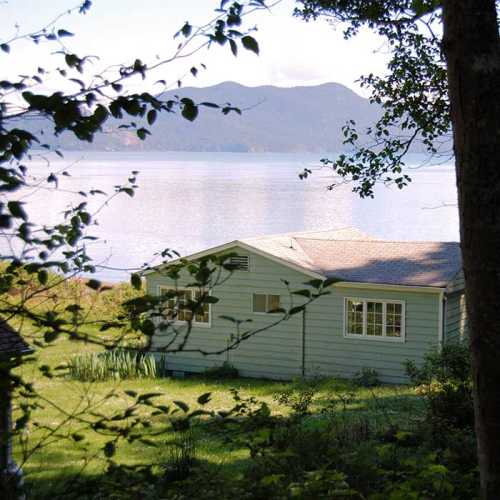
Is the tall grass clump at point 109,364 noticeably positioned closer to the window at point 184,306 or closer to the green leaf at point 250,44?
the window at point 184,306

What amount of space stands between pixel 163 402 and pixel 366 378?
18.7ft

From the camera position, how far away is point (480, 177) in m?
3.04

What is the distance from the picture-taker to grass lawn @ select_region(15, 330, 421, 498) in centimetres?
1141

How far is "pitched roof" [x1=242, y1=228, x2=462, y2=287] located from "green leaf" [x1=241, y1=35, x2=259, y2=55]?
56.6ft

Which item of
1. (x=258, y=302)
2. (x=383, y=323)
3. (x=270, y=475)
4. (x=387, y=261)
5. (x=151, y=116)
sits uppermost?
(x=387, y=261)

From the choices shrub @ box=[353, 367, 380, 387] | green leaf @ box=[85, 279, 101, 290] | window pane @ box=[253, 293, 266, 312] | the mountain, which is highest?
the mountain

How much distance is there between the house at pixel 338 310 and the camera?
19.9 meters

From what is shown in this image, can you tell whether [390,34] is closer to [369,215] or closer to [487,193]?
[487,193]

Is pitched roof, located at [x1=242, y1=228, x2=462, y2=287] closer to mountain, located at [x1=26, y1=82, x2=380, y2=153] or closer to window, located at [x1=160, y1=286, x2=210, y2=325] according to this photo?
window, located at [x1=160, y1=286, x2=210, y2=325]

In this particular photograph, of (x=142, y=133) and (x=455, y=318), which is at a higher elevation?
(x=142, y=133)

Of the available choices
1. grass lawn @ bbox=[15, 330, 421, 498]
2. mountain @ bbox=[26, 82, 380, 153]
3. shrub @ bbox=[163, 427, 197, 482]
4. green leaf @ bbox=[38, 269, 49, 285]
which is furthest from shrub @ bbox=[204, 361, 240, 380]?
mountain @ bbox=[26, 82, 380, 153]

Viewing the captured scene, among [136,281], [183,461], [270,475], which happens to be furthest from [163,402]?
[136,281]

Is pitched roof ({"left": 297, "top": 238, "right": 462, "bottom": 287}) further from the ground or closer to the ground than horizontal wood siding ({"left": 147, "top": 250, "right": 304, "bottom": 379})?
further from the ground

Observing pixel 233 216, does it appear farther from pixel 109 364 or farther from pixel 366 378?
pixel 109 364
